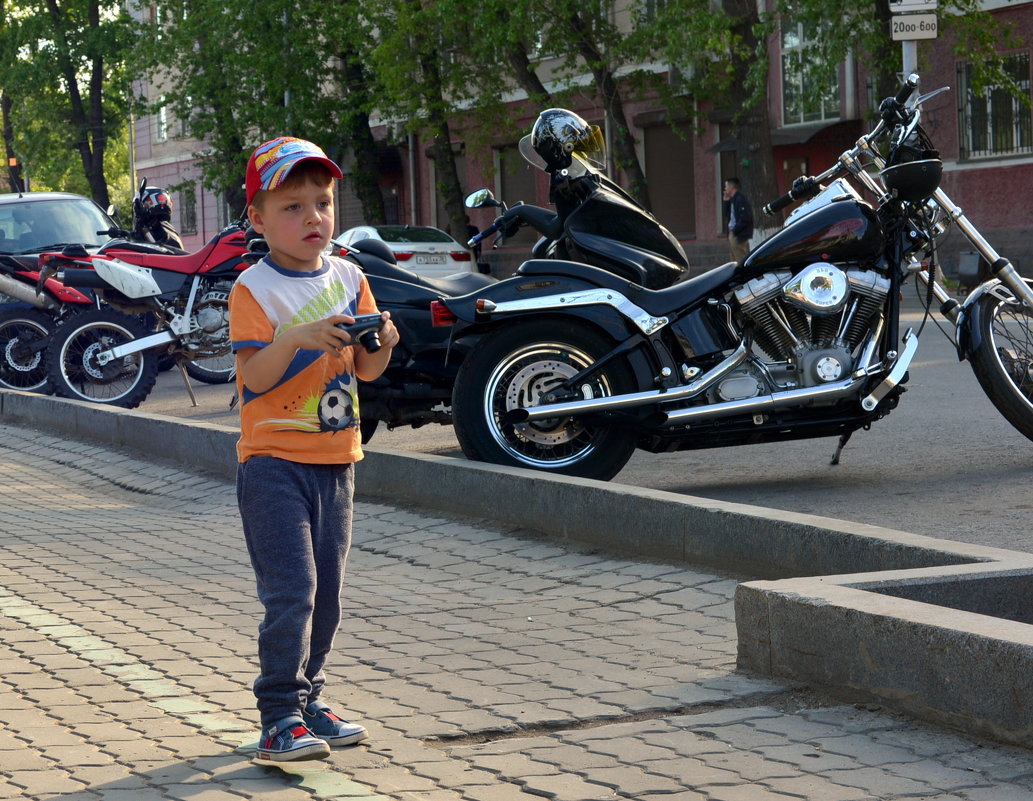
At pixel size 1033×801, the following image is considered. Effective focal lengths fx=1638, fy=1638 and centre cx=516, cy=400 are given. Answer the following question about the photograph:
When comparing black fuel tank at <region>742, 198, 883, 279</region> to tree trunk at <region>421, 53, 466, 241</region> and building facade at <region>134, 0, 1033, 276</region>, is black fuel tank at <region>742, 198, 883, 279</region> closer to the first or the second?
building facade at <region>134, 0, 1033, 276</region>

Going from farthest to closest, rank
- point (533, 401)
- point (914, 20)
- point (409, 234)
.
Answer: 1. point (409, 234)
2. point (914, 20)
3. point (533, 401)

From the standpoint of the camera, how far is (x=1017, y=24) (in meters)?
25.9

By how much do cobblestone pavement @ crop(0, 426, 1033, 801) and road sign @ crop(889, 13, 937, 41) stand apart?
11.6 meters

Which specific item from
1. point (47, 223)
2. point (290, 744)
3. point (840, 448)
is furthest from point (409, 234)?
point (290, 744)

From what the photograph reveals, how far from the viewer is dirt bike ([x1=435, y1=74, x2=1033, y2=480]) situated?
7.09 m

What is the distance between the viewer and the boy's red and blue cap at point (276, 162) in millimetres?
3840

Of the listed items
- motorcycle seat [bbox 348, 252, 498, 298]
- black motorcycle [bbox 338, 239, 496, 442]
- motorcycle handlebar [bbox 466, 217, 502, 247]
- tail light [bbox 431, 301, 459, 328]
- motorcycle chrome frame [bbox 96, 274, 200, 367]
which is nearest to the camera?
tail light [bbox 431, 301, 459, 328]

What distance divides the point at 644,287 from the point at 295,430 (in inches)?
151

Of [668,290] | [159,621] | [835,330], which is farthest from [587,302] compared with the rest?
[159,621]

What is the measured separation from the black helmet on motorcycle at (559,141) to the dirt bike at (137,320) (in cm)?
529

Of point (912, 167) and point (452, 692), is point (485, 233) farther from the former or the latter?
point (452, 692)

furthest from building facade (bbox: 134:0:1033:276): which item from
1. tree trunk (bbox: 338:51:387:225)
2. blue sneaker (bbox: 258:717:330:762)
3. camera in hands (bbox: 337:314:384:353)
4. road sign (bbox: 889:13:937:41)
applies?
blue sneaker (bbox: 258:717:330:762)

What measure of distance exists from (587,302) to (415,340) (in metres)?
1.21

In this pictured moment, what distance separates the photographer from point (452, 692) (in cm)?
448
